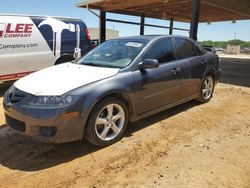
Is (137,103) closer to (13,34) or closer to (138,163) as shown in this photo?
(138,163)

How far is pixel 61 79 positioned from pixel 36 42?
4482mm

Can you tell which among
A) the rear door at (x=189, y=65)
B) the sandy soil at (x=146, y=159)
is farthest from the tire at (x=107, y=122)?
the rear door at (x=189, y=65)

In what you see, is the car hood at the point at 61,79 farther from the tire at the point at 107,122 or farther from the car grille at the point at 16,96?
the tire at the point at 107,122

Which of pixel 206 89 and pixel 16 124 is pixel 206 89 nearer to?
pixel 206 89

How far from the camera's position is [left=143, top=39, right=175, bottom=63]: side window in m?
4.67

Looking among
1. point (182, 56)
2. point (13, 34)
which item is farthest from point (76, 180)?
point (13, 34)

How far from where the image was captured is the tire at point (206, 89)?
6.16 meters

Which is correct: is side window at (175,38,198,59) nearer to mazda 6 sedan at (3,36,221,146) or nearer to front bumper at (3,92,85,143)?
mazda 6 sedan at (3,36,221,146)

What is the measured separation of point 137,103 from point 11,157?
6.57 ft

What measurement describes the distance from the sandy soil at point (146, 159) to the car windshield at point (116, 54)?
1213 mm

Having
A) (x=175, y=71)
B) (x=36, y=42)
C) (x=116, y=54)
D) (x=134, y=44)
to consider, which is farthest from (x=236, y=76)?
(x=116, y=54)

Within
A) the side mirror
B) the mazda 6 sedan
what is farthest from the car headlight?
the side mirror

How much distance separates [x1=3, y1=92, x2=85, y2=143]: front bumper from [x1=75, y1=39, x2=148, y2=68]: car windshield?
50.0 inches

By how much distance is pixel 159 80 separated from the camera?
15.2ft
